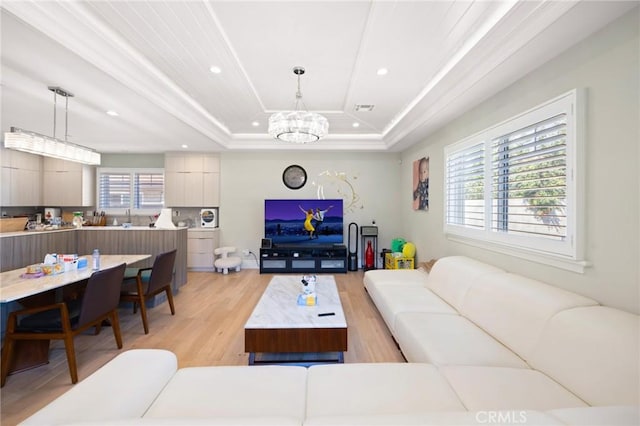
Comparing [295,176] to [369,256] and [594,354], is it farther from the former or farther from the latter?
[594,354]

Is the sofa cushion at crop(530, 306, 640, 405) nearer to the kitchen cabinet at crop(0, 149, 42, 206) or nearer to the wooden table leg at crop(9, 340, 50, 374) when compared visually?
the wooden table leg at crop(9, 340, 50, 374)

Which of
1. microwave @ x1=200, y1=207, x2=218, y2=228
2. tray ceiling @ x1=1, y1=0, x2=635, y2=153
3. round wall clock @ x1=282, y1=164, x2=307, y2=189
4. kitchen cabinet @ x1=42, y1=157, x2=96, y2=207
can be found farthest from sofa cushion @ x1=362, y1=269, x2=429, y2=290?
kitchen cabinet @ x1=42, y1=157, x2=96, y2=207

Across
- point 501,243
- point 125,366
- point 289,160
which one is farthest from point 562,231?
point 289,160

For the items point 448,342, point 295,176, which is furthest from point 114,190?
point 448,342

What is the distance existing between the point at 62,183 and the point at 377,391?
24.0 feet

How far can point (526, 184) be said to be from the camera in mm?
2330

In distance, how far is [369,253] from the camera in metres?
5.60

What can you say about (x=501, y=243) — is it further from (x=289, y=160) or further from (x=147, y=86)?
(x=289, y=160)

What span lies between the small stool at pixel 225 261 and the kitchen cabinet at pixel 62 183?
3.15 meters

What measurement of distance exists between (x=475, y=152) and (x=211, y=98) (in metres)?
3.30

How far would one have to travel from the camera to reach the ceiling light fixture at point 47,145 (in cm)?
269

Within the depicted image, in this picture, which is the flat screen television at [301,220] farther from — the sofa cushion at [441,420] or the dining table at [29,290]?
the sofa cushion at [441,420]

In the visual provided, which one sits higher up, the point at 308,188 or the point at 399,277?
the point at 308,188

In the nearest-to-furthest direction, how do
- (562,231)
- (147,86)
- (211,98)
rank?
1. (562,231)
2. (147,86)
3. (211,98)
